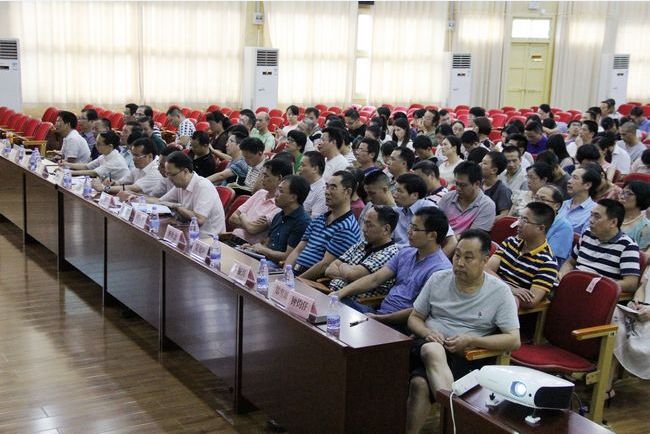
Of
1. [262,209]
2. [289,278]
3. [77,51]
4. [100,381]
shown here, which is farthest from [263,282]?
[77,51]

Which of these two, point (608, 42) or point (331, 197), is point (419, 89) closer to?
point (608, 42)

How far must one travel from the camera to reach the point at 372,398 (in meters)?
2.59

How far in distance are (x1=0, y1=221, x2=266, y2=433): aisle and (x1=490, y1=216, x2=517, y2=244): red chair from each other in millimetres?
1922

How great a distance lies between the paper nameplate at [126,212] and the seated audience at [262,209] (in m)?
0.61

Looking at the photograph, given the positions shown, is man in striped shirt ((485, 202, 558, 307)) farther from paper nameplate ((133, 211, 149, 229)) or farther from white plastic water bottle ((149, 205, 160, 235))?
paper nameplate ((133, 211, 149, 229))

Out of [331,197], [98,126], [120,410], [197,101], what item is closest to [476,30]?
[197,101]

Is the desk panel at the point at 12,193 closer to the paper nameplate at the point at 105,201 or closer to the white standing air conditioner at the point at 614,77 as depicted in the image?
the paper nameplate at the point at 105,201

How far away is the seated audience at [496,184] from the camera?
5203 millimetres

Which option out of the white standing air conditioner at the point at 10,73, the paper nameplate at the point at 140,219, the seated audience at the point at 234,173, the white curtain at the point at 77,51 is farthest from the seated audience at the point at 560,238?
the white curtain at the point at 77,51

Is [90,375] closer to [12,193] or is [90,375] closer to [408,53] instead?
[12,193]

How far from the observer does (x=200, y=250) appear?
12.0ft

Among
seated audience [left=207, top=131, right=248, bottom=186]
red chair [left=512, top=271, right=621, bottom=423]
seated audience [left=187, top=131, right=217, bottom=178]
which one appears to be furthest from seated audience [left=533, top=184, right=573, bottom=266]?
seated audience [left=187, top=131, right=217, bottom=178]

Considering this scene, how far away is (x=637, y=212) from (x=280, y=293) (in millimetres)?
2226

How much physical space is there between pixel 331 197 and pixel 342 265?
0.45 metres
